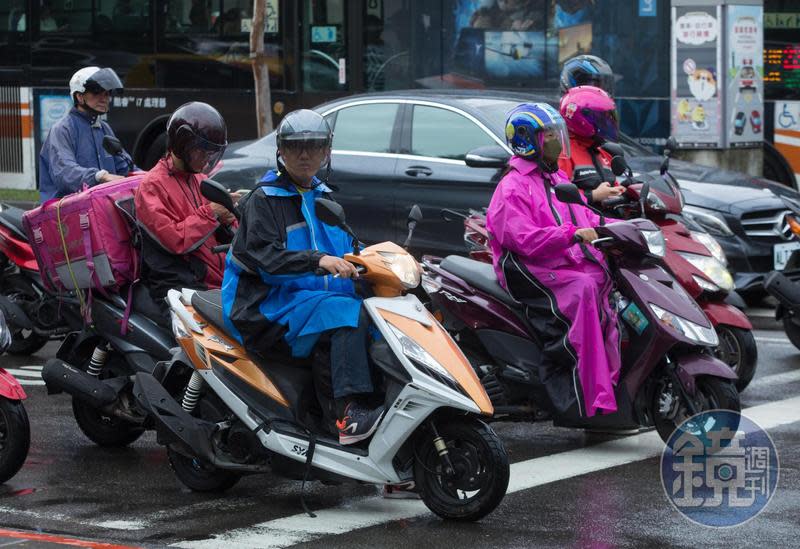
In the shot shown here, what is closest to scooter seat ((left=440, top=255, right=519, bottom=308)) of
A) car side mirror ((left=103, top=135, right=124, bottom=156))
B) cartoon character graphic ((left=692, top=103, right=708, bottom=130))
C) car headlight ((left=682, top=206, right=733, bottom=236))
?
car side mirror ((left=103, top=135, right=124, bottom=156))

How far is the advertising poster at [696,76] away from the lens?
50.5 ft

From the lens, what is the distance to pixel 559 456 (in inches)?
309

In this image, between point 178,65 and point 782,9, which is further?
point 178,65

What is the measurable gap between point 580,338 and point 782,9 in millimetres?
9752

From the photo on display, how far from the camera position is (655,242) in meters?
7.59

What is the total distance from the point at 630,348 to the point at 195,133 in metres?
2.44

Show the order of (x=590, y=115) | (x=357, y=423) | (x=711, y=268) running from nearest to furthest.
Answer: (x=357, y=423)
(x=590, y=115)
(x=711, y=268)

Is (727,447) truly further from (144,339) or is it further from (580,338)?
(144,339)

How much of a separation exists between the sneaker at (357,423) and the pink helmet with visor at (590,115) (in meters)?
3.00

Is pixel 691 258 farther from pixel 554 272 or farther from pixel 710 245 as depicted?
pixel 554 272

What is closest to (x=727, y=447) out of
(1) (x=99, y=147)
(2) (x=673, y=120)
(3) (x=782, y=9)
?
(1) (x=99, y=147)

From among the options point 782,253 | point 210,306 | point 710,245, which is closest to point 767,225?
point 782,253

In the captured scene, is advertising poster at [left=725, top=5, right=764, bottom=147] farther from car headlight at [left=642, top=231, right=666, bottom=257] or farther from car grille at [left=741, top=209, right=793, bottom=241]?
car headlight at [left=642, top=231, right=666, bottom=257]

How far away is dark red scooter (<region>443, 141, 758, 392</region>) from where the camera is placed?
877cm
